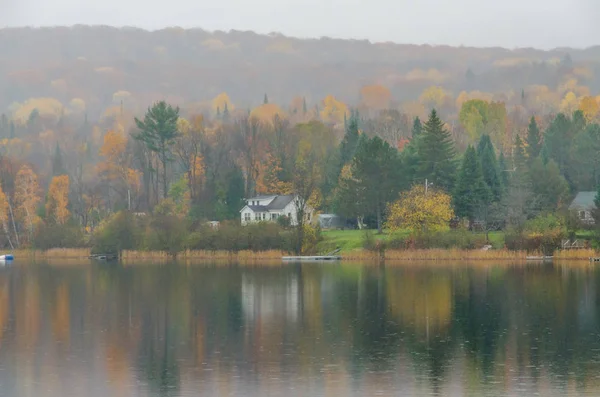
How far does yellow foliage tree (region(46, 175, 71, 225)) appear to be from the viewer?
120000mm

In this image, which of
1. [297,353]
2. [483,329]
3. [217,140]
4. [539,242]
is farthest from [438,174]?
[297,353]

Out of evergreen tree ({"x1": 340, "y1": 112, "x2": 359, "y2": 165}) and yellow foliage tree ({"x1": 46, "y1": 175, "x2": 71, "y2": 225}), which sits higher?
evergreen tree ({"x1": 340, "y1": 112, "x2": 359, "y2": 165})

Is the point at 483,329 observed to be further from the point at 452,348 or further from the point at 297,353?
the point at 297,353

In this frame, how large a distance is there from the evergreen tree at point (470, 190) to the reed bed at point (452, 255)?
11.1 metres

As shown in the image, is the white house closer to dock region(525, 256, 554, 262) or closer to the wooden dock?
the wooden dock

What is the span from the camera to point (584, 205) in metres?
104

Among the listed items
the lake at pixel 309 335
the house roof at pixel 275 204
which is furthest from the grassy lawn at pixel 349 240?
the lake at pixel 309 335

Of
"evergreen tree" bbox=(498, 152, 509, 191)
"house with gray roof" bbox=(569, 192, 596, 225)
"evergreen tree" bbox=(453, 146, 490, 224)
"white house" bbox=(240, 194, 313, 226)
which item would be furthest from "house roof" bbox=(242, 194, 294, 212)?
"house with gray roof" bbox=(569, 192, 596, 225)

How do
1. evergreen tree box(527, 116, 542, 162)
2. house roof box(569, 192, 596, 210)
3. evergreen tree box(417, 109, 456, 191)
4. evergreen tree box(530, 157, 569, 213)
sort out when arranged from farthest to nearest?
evergreen tree box(527, 116, 542, 162) → house roof box(569, 192, 596, 210) → evergreen tree box(417, 109, 456, 191) → evergreen tree box(530, 157, 569, 213)

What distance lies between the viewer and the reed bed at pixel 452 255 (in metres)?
85.2

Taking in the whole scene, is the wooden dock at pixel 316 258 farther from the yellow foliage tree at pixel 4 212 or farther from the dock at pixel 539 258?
the yellow foliage tree at pixel 4 212

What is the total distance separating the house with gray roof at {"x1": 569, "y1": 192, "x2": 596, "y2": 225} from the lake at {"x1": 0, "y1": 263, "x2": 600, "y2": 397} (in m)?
21.1

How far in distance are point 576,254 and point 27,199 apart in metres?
70.0

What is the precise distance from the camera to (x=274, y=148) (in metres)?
140
